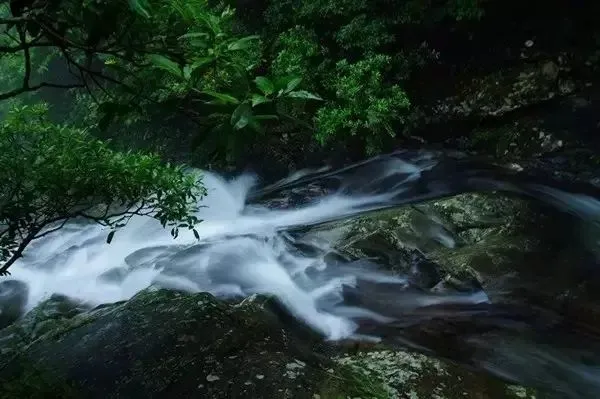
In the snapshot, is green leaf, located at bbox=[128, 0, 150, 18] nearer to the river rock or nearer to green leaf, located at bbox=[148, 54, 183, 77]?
green leaf, located at bbox=[148, 54, 183, 77]

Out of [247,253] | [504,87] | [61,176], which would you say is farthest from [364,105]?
[61,176]

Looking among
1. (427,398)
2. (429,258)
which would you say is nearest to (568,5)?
(429,258)

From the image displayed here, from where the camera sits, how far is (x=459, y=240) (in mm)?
5879

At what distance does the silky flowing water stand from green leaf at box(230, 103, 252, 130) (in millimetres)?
2833

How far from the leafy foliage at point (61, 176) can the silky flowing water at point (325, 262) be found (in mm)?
1823

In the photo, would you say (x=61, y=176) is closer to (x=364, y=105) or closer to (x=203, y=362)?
(x=203, y=362)

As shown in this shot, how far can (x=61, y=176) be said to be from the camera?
12.5 ft

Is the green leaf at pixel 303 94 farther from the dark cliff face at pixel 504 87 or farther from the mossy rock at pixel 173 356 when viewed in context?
the dark cliff face at pixel 504 87

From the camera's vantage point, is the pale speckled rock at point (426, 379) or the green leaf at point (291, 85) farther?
the pale speckled rock at point (426, 379)

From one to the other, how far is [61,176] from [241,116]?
2260 mm

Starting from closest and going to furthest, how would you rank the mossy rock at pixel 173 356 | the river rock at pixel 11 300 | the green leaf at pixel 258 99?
the green leaf at pixel 258 99 → the mossy rock at pixel 173 356 → the river rock at pixel 11 300

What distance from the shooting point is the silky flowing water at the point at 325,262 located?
14.0 feet

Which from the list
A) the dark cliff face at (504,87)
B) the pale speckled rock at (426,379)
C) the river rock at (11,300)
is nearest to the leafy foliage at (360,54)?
the dark cliff face at (504,87)

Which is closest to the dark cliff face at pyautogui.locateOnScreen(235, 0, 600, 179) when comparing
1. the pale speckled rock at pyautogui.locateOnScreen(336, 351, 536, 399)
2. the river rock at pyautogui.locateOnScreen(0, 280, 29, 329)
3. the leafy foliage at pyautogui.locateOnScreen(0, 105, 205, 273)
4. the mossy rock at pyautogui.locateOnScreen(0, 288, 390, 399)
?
the leafy foliage at pyautogui.locateOnScreen(0, 105, 205, 273)
